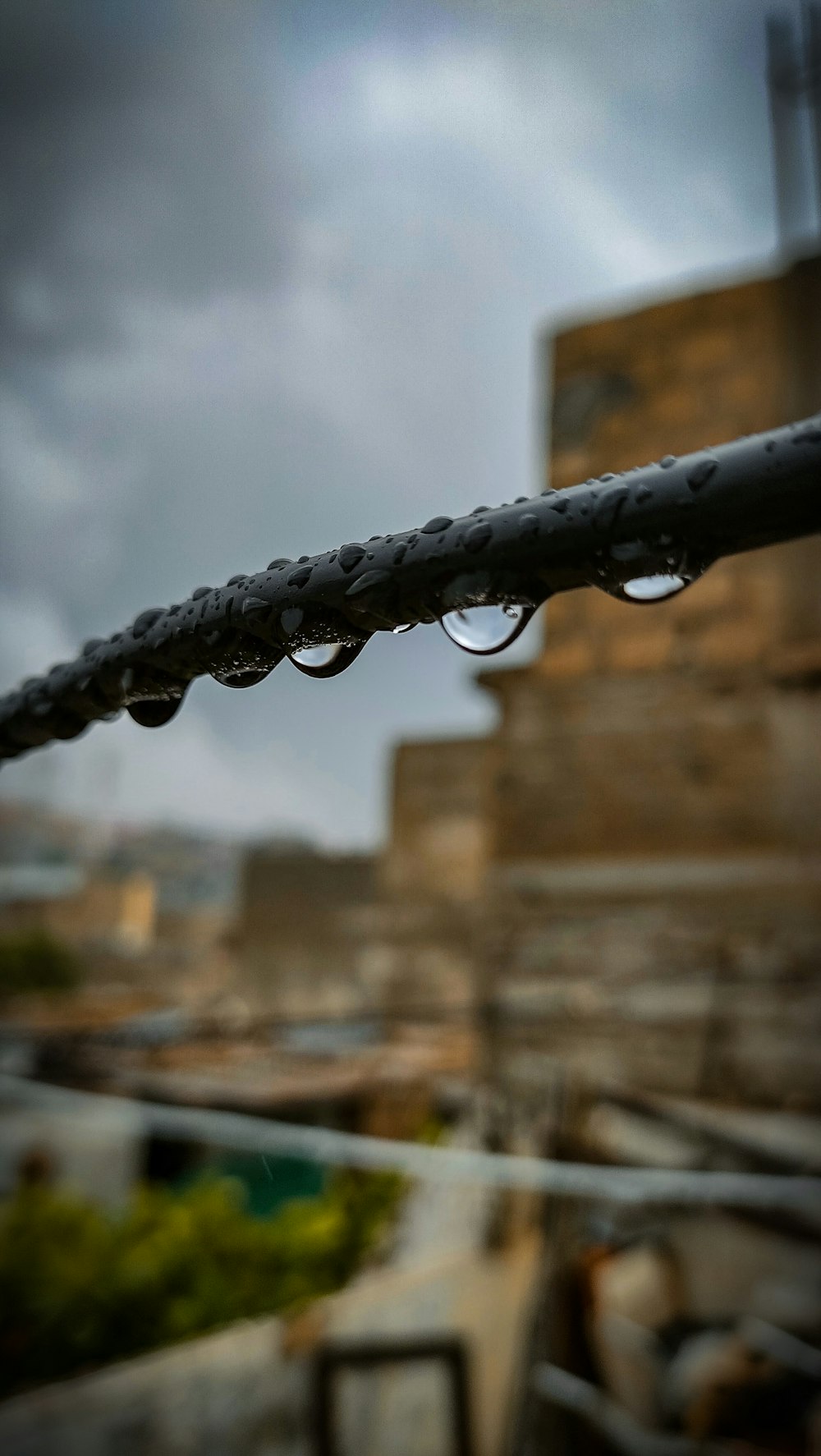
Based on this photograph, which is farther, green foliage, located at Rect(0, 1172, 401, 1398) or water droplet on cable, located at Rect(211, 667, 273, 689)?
green foliage, located at Rect(0, 1172, 401, 1398)

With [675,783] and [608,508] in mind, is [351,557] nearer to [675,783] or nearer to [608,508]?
[608,508]

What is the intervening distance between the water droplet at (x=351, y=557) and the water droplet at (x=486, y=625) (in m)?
0.04

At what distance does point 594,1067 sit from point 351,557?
11.3 ft

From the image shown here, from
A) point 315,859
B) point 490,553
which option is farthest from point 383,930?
point 490,553

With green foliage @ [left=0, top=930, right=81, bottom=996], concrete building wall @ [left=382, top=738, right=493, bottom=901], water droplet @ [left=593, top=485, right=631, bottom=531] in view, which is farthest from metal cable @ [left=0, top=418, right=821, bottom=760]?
green foliage @ [left=0, top=930, right=81, bottom=996]

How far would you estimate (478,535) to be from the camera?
11.5 inches

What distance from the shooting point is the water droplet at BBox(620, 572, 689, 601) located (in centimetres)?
30

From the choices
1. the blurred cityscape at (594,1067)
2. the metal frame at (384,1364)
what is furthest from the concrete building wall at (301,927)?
the metal frame at (384,1364)

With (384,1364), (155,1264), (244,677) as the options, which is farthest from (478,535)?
(155,1264)

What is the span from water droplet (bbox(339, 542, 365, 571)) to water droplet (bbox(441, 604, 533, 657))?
4 centimetres

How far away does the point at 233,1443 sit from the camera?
2.44 metres

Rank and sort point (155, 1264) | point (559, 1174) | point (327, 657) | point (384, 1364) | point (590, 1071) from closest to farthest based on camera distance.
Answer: point (327, 657) < point (384, 1364) < point (559, 1174) < point (155, 1264) < point (590, 1071)

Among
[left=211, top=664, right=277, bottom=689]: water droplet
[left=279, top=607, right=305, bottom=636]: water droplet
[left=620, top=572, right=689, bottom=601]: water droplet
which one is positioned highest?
[left=620, top=572, right=689, bottom=601]: water droplet

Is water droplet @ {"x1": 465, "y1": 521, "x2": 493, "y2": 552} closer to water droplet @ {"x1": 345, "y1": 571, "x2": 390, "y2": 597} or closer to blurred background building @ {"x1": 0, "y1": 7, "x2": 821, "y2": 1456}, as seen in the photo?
water droplet @ {"x1": 345, "y1": 571, "x2": 390, "y2": 597}
